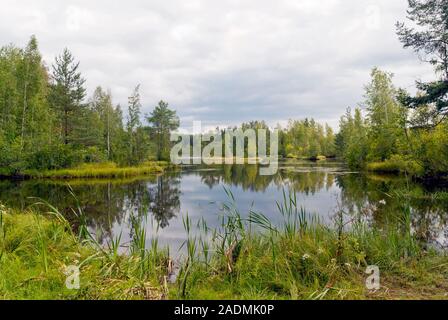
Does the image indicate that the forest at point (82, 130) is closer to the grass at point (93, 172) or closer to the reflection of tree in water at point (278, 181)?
the grass at point (93, 172)

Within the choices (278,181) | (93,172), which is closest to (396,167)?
(278,181)

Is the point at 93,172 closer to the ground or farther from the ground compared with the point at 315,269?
farther from the ground

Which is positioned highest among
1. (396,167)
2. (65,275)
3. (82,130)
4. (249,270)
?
(82,130)

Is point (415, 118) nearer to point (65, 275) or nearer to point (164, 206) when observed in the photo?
point (164, 206)

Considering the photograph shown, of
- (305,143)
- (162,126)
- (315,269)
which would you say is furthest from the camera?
(305,143)

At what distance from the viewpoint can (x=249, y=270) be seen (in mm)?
4285

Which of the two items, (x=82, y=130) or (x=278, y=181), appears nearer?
(x=278, y=181)

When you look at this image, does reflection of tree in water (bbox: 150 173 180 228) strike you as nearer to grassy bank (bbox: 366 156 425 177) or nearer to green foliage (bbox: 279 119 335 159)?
grassy bank (bbox: 366 156 425 177)

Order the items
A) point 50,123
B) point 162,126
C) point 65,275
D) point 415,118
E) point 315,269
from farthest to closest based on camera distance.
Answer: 1. point 162,126
2. point 50,123
3. point 415,118
4. point 315,269
5. point 65,275

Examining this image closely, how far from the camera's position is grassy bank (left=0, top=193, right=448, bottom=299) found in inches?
138

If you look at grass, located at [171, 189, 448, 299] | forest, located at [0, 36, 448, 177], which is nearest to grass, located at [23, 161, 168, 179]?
forest, located at [0, 36, 448, 177]

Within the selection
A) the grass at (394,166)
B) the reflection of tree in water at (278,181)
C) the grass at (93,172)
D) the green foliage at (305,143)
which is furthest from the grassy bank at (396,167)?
the green foliage at (305,143)
